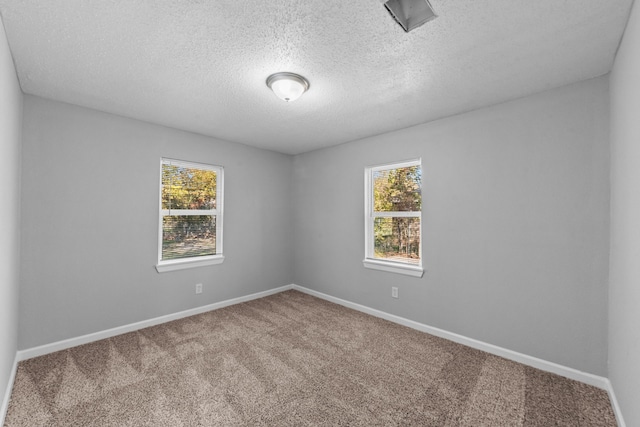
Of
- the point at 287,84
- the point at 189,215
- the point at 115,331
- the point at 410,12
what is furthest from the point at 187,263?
the point at 410,12

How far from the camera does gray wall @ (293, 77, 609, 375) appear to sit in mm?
2141

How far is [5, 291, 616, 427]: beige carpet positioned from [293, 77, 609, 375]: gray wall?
1.10 ft

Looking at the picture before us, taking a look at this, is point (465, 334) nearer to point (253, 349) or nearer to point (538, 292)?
point (538, 292)

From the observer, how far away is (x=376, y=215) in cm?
371

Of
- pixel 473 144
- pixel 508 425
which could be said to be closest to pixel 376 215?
pixel 473 144

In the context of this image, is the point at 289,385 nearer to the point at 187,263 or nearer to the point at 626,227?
the point at 187,263

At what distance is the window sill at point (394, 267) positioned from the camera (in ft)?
10.5

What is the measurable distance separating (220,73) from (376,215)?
2454 mm

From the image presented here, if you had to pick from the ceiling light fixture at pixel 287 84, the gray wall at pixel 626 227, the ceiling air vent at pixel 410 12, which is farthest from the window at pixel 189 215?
the gray wall at pixel 626 227

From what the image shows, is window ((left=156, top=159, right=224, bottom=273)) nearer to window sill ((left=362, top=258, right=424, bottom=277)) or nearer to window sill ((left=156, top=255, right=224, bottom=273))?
window sill ((left=156, top=255, right=224, bottom=273))

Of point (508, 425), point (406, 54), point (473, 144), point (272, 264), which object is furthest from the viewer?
point (272, 264)

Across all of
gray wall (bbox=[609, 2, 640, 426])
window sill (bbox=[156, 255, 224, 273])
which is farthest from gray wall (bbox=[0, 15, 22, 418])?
gray wall (bbox=[609, 2, 640, 426])

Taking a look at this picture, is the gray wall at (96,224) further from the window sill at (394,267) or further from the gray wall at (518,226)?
the gray wall at (518,226)

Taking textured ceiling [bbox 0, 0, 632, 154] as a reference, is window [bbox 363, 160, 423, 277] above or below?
below
